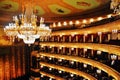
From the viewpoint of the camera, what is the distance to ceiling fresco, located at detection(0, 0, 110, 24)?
20.2 meters

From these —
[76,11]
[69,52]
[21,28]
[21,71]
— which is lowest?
[21,71]

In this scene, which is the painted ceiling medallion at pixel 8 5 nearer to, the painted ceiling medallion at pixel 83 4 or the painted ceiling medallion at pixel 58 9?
the painted ceiling medallion at pixel 58 9

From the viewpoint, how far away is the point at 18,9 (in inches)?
977

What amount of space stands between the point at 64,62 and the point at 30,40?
10357 mm

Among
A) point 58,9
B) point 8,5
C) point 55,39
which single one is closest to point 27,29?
A: point 8,5

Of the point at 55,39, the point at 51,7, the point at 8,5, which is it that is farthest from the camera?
the point at 55,39

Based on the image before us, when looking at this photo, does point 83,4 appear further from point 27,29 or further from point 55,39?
point 55,39

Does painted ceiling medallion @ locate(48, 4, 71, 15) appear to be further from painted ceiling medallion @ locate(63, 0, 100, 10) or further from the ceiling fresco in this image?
painted ceiling medallion @ locate(63, 0, 100, 10)

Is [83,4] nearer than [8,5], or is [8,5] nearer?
[83,4]

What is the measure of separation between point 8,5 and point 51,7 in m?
4.09

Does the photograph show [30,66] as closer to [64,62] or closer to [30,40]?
[64,62]

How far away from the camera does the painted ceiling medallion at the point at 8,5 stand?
73.5 feet

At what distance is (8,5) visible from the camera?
23312mm

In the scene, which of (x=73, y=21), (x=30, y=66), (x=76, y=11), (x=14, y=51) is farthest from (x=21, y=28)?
(x=30, y=66)
